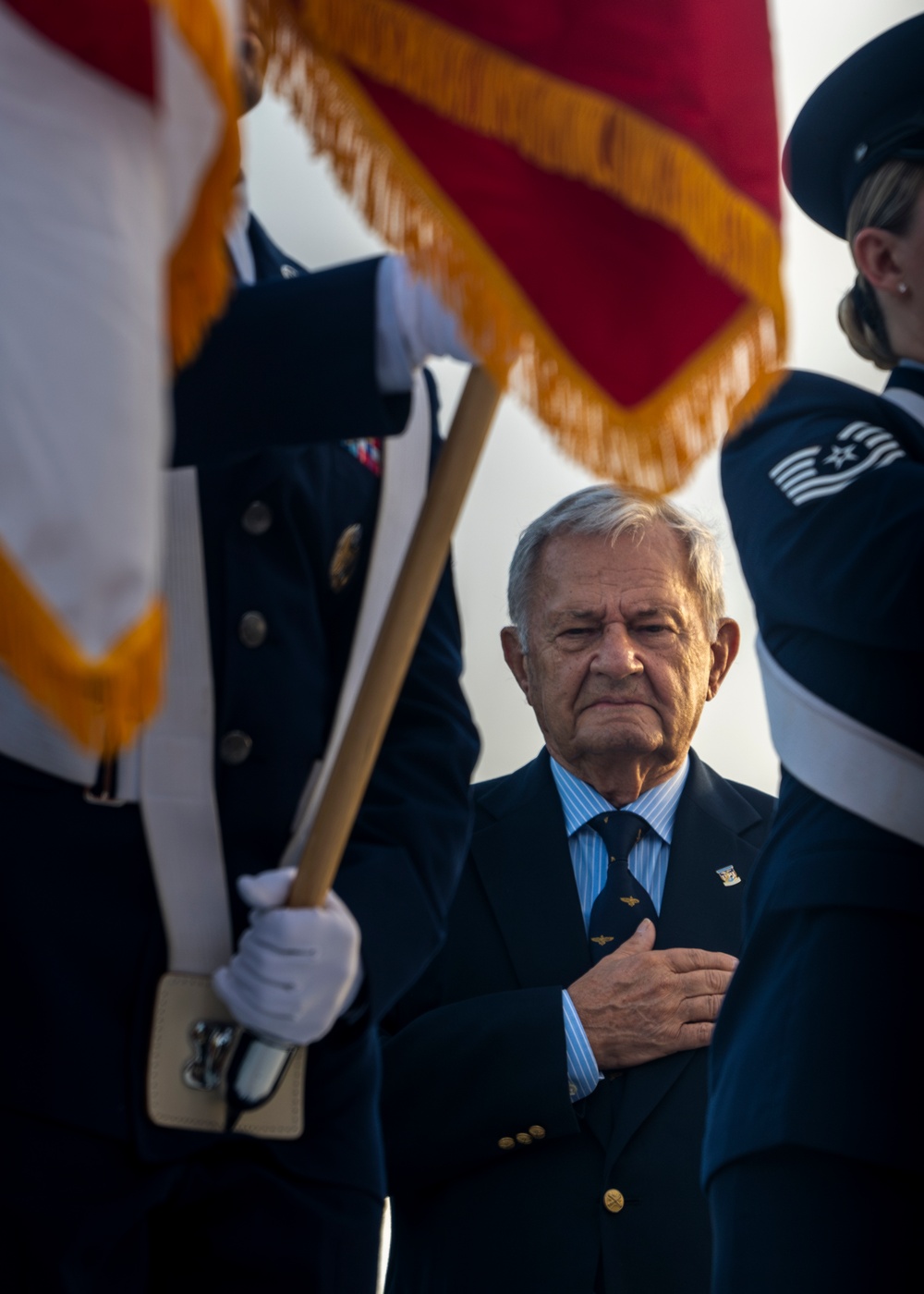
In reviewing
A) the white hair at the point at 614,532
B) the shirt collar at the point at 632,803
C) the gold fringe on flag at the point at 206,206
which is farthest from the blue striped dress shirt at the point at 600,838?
the gold fringe on flag at the point at 206,206

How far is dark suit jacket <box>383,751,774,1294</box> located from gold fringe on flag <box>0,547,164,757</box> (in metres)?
1.43

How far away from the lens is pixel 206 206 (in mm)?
1005

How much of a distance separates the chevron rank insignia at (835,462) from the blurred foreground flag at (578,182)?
1.14 feet

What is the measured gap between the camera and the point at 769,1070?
144 centimetres

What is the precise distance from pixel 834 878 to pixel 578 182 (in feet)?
2.14

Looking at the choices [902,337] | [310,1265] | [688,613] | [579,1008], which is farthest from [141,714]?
[688,613]

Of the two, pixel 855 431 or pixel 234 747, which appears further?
pixel 855 431

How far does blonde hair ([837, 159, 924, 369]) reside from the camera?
166 cm

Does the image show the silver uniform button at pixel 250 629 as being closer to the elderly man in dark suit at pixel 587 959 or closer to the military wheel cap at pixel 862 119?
the military wheel cap at pixel 862 119

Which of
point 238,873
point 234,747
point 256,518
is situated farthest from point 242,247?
point 238,873

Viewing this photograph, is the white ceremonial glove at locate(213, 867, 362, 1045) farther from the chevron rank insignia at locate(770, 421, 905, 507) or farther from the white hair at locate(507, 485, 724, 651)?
the white hair at locate(507, 485, 724, 651)

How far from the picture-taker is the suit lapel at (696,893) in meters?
2.27

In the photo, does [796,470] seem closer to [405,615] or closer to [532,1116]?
[405,615]

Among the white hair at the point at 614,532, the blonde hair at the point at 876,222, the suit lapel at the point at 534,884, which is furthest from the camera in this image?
the white hair at the point at 614,532
